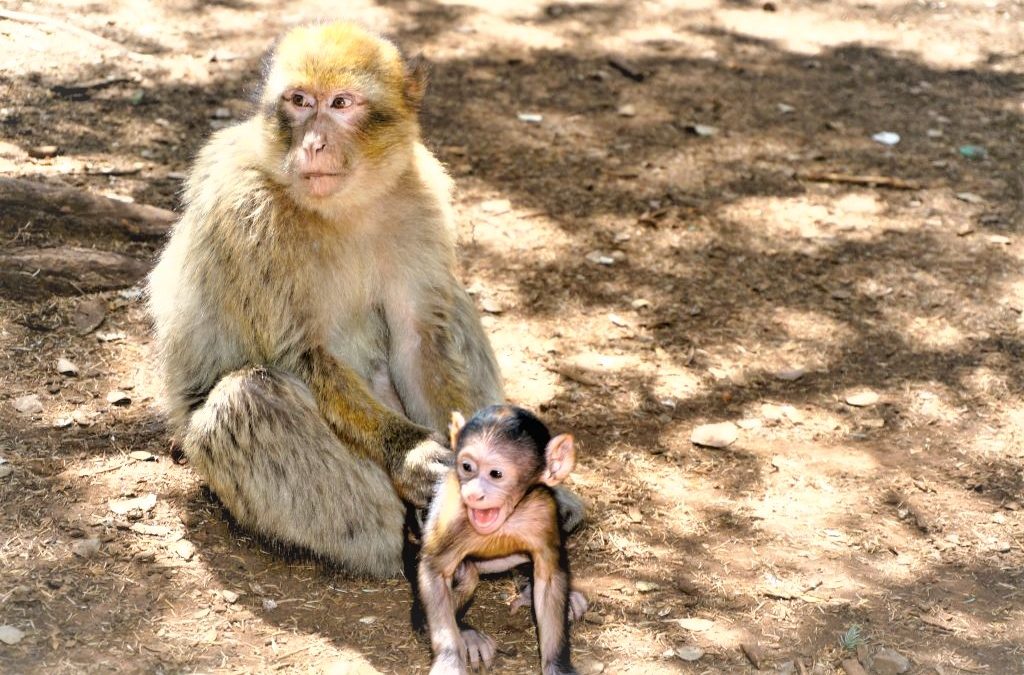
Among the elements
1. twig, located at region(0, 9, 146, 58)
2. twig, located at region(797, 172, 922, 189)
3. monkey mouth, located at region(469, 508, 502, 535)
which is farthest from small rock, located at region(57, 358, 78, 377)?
twig, located at region(797, 172, 922, 189)

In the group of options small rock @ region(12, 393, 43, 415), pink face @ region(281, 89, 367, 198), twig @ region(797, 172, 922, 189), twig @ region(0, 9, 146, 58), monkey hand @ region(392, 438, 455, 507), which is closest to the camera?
pink face @ region(281, 89, 367, 198)

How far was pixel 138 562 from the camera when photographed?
4734 millimetres

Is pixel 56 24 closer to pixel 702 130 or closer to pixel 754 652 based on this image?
pixel 702 130

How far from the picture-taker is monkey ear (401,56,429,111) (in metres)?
5.03

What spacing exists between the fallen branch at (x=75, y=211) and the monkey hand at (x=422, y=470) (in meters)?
2.65

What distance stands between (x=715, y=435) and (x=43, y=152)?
4.21 m

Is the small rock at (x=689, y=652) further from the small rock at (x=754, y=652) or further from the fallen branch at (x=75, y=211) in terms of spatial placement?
the fallen branch at (x=75, y=211)

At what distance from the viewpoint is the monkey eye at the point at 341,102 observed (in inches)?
183

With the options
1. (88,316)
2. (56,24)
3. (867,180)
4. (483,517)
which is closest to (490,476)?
(483,517)

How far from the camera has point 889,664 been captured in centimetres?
437

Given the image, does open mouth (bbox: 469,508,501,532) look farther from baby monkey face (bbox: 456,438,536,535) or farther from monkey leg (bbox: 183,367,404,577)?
monkey leg (bbox: 183,367,404,577)

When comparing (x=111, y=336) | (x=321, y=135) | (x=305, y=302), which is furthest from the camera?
(x=111, y=336)

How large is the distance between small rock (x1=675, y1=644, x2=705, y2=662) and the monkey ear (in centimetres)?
237

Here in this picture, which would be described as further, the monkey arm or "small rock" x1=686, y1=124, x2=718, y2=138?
"small rock" x1=686, y1=124, x2=718, y2=138
